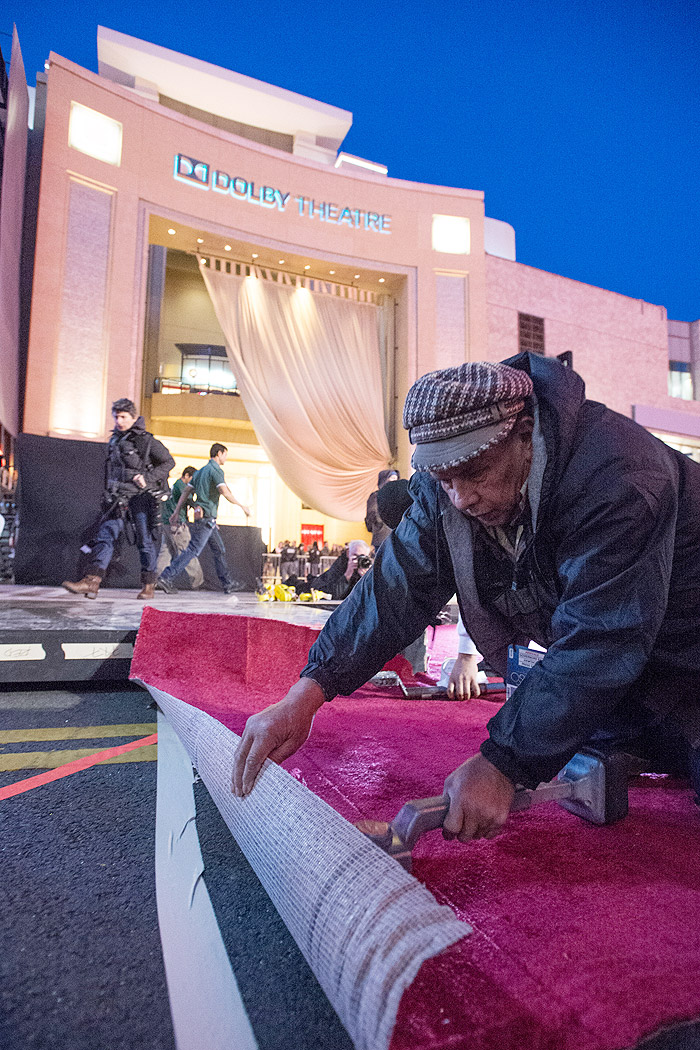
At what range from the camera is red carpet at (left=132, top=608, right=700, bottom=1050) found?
0.57 meters

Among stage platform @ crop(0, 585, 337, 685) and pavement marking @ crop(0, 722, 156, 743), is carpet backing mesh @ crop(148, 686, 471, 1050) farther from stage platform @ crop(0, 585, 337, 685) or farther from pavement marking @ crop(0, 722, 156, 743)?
stage platform @ crop(0, 585, 337, 685)

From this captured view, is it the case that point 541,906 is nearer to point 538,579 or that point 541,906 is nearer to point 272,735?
point 272,735

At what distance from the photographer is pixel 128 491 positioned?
174 inches

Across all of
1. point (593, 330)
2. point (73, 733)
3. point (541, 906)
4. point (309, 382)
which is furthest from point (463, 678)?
point (593, 330)

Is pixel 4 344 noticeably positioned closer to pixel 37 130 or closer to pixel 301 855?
pixel 37 130

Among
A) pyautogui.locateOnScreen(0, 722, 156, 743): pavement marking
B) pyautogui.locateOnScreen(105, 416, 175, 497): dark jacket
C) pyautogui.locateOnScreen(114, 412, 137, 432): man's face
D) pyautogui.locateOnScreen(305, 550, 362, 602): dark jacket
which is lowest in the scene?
pyautogui.locateOnScreen(0, 722, 156, 743): pavement marking

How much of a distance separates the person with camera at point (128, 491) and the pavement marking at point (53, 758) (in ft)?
9.50

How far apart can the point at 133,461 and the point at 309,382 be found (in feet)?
20.6

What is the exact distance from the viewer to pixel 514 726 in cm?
88

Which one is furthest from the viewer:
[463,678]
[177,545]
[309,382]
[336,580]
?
[309,382]

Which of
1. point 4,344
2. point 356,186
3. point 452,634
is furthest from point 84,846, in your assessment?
point 356,186

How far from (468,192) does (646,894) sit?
12.4 m

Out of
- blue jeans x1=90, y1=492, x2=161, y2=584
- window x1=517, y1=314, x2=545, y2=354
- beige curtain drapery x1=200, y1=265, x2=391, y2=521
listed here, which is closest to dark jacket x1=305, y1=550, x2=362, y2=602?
blue jeans x1=90, y1=492, x2=161, y2=584

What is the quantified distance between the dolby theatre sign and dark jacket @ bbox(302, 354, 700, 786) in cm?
1019
